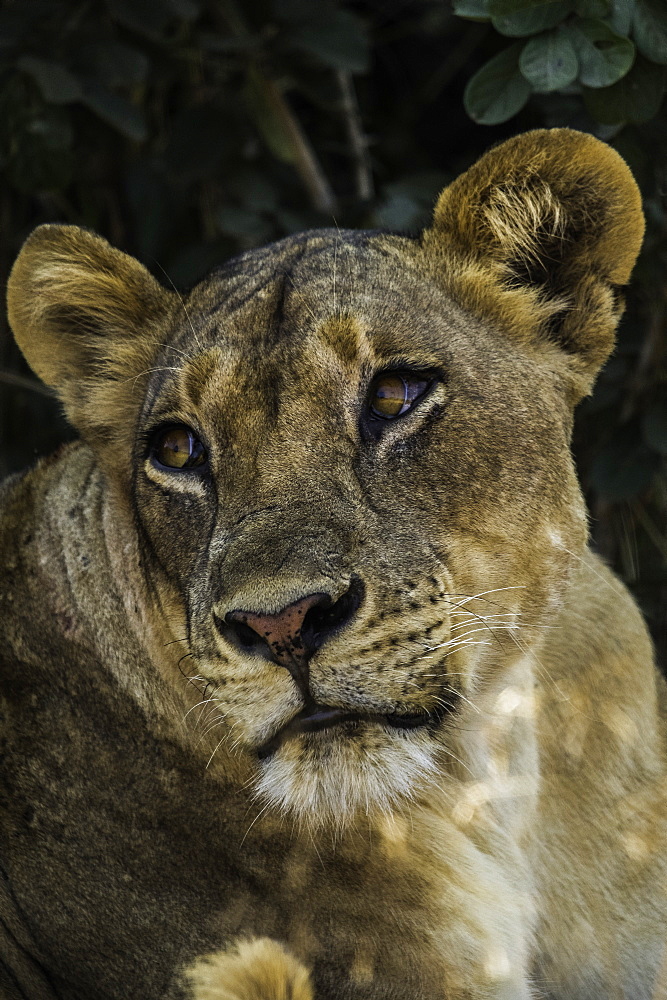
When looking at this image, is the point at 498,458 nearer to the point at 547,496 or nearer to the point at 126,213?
the point at 547,496

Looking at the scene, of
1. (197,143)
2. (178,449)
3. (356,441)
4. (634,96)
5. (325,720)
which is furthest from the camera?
(197,143)

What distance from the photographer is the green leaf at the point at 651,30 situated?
8.70 feet

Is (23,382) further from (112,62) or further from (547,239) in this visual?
(547,239)

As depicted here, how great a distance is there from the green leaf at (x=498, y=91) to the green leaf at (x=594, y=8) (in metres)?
0.22

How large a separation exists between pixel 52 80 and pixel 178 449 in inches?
59.0

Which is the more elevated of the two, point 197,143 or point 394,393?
point 197,143

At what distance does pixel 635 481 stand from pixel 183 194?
6.16ft

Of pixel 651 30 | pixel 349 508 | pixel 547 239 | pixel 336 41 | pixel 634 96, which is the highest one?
pixel 336 41

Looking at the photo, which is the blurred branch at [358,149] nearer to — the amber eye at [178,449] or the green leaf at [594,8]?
the green leaf at [594,8]

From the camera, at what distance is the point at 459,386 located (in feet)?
7.43

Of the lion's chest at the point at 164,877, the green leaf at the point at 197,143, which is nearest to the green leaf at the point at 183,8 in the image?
the green leaf at the point at 197,143

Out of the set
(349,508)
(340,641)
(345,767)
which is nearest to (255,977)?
(345,767)

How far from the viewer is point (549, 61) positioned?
104 inches

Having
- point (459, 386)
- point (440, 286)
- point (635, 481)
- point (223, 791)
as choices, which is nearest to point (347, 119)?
point (635, 481)
